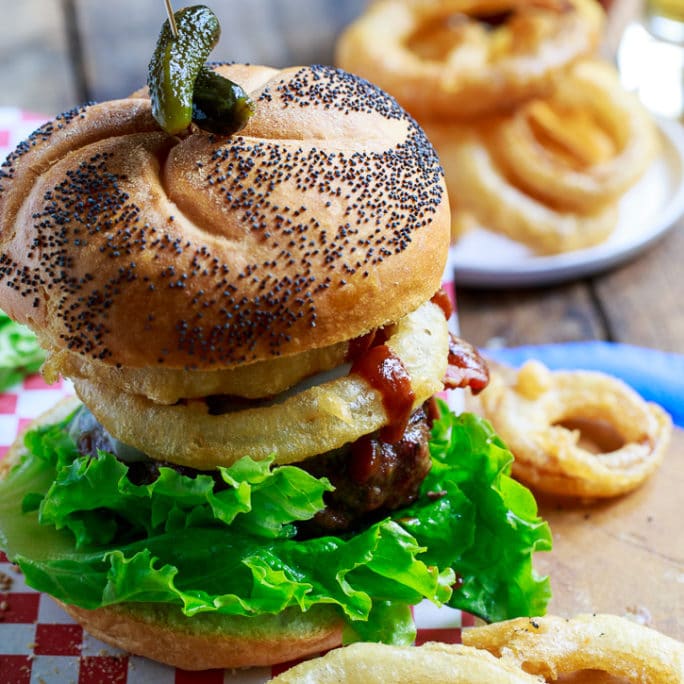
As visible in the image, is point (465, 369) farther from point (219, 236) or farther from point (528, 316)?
point (528, 316)

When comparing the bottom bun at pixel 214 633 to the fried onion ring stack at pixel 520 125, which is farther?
the fried onion ring stack at pixel 520 125

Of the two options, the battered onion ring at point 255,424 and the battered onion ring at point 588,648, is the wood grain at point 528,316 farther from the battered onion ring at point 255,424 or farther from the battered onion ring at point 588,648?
the battered onion ring at point 255,424

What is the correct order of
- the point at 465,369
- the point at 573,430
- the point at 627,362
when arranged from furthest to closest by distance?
1. the point at 627,362
2. the point at 573,430
3. the point at 465,369

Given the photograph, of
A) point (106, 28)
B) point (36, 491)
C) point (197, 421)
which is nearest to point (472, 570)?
point (197, 421)

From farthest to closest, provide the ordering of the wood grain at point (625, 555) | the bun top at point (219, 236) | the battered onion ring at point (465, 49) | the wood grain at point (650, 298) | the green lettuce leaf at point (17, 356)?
the battered onion ring at point (465, 49) < the wood grain at point (650, 298) < the green lettuce leaf at point (17, 356) < the wood grain at point (625, 555) < the bun top at point (219, 236)

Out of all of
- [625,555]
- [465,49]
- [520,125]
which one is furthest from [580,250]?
[625,555]

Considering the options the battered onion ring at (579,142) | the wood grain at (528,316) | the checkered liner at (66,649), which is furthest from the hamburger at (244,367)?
the battered onion ring at (579,142)

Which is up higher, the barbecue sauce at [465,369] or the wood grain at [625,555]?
the barbecue sauce at [465,369]

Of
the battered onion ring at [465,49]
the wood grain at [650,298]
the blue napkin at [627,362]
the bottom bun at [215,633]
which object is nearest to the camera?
the bottom bun at [215,633]
